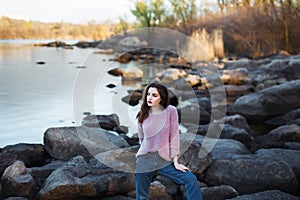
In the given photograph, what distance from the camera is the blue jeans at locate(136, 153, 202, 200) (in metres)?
2.38

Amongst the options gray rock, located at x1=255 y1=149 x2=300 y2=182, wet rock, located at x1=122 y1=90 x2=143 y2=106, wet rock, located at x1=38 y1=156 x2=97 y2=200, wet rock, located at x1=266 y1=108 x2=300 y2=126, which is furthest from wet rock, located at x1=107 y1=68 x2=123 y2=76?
wet rock, located at x1=38 y1=156 x2=97 y2=200

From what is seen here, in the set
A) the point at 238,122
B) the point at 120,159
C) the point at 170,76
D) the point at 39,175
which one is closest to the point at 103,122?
the point at 238,122

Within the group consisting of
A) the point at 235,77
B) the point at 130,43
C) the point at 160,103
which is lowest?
the point at 235,77

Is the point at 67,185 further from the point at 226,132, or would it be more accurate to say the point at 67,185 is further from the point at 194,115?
the point at 194,115

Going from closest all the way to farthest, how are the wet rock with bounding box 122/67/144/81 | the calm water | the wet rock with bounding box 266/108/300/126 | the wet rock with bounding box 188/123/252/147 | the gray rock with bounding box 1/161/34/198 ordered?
1. the gray rock with bounding box 1/161/34/198
2. the wet rock with bounding box 188/123/252/147
3. the calm water
4. the wet rock with bounding box 266/108/300/126
5. the wet rock with bounding box 122/67/144/81

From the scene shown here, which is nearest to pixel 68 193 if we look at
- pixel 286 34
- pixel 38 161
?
pixel 38 161

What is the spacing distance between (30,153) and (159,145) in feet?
7.95

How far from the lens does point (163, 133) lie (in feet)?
7.87

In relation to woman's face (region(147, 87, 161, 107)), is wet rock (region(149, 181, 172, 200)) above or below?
below

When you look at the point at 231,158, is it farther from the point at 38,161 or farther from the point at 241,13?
the point at 241,13

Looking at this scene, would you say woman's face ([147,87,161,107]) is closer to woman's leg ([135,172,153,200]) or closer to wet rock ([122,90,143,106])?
woman's leg ([135,172,153,200])

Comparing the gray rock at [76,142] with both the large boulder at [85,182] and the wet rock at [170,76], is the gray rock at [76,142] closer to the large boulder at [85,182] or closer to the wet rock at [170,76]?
the large boulder at [85,182]

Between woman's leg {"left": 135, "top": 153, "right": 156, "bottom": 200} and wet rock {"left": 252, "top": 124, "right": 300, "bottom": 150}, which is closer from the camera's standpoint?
woman's leg {"left": 135, "top": 153, "right": 156, "bottom": 200}

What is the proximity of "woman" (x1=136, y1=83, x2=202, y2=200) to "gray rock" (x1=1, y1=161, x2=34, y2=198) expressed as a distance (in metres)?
1.27
